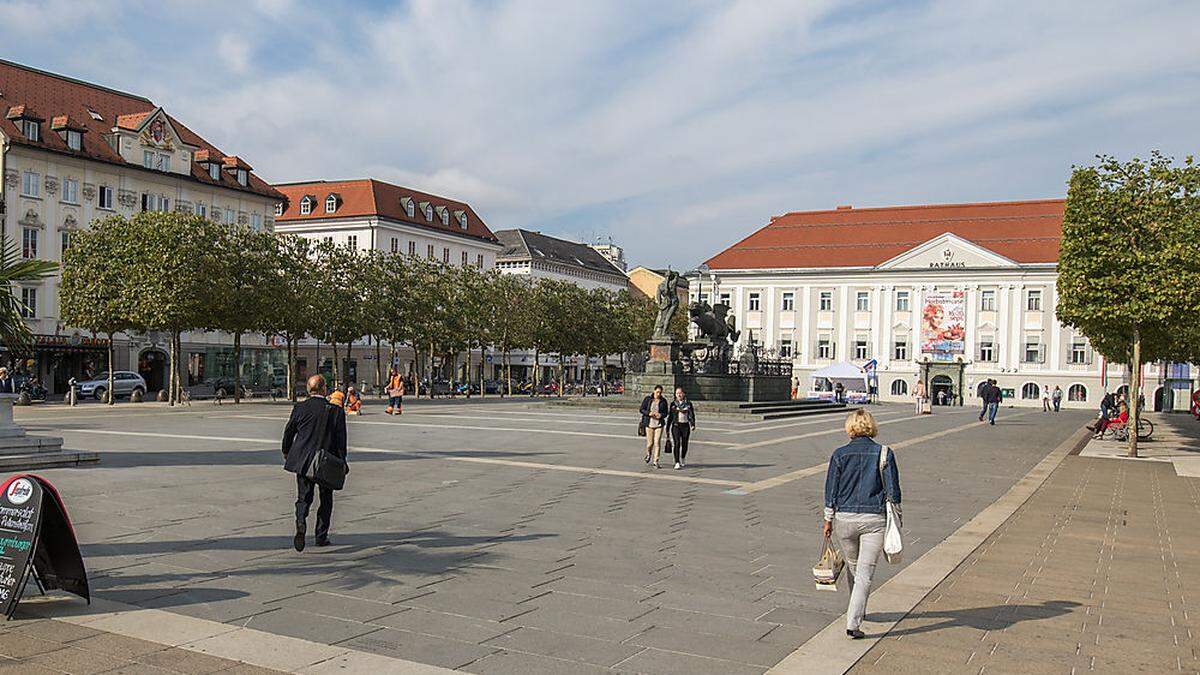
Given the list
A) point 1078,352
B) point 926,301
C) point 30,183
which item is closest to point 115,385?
point 30,183

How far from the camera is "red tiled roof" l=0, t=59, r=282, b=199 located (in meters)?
55.8

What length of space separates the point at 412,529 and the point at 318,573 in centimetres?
246

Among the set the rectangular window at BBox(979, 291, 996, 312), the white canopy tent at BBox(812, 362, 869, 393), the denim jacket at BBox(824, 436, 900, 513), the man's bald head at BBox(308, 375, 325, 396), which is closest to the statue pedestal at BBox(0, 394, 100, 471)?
the man's bald head at BBox(308, 375, 325, 396)

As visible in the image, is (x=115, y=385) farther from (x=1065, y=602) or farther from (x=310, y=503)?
(x=1065, y=602)

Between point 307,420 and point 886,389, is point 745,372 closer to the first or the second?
point 307,420

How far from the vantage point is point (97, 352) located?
56.3 metres

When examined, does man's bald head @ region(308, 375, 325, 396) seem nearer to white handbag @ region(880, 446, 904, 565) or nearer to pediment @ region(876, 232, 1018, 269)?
white handbag @ region(880, 446, 904, 565)

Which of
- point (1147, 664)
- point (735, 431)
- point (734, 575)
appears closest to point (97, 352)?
point (735, 431)

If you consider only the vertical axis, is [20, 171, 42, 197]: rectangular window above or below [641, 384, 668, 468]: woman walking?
above

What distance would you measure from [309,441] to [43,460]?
858 centimetres

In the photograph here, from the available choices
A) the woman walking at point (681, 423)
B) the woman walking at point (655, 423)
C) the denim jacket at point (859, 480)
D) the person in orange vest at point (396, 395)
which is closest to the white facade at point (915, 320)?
the person in orange vest at point (396, 395)

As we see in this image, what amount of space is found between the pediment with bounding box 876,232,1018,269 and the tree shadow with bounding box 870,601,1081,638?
7804 centimetres

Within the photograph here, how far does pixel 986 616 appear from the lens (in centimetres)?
794

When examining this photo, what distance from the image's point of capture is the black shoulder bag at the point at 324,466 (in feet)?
31.5
